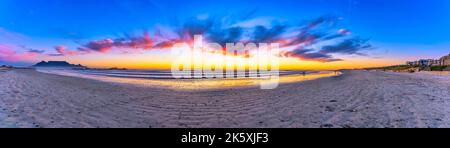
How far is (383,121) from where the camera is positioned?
6.84 metres

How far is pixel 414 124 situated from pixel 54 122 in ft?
34.9

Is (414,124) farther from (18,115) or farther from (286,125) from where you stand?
(18,115)
